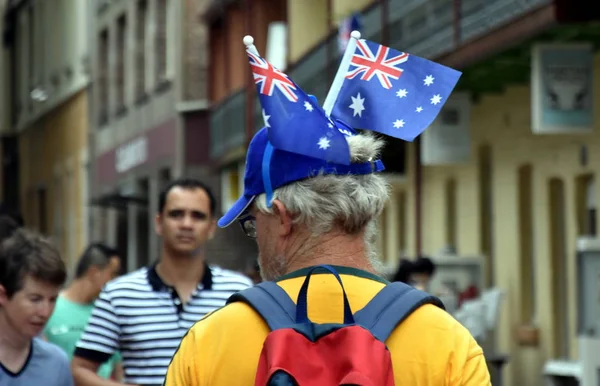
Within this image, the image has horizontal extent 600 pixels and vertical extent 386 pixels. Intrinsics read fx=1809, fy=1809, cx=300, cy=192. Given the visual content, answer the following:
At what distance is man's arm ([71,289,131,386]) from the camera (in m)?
7.48

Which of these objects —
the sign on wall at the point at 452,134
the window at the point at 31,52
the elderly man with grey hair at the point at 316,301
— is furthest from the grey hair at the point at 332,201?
the window at the point at 31,52

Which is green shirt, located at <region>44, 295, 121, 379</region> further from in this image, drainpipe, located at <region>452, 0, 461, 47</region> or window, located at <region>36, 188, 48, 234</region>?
window, located at <region>36, 188, 48, 234</region>

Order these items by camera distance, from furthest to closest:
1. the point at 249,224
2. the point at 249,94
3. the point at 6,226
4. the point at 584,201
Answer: the point at 249,94
the point at 584,201
the point at 6,226
the point at 249,224

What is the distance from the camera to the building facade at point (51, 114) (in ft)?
150

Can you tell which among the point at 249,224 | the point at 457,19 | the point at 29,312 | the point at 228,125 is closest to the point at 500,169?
the point at 457,19

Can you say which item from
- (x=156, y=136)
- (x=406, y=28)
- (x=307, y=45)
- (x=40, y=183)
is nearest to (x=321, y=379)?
(x=406, y=28)

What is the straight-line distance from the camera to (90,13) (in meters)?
45.1

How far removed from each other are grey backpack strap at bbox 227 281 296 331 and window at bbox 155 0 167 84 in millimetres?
34480

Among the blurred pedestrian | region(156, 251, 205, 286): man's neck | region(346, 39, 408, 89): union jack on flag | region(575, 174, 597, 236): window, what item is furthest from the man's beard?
region(575, 174, 597, 236): window

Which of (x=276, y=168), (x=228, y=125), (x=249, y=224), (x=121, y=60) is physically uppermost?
(x=121, y=60)

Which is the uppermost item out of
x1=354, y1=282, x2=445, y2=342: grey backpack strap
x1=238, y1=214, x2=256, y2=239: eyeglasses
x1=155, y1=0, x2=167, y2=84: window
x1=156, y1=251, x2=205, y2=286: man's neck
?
x1=155, y1=0, x2=167, y2=84: window

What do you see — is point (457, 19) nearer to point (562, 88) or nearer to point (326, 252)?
point (562, 88)

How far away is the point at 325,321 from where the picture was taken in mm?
3789

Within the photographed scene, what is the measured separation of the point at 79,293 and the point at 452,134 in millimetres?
10073
